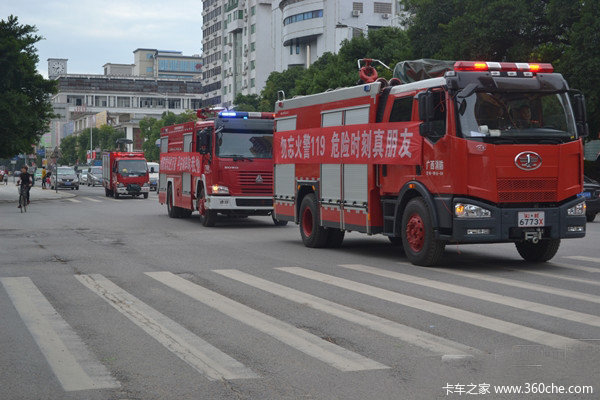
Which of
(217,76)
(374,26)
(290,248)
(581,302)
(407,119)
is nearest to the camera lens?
(581,302)

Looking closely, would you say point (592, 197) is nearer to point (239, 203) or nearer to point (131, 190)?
point (239, 203)

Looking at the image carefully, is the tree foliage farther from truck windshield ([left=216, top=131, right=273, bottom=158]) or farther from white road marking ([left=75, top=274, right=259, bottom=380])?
white road marking ([left=75, top=274, right=259, bottom=380])

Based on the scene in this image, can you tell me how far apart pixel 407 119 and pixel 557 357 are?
7.67 meters

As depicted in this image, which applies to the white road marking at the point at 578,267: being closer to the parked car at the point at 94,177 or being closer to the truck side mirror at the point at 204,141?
the truck side mirror at the point at 204,141

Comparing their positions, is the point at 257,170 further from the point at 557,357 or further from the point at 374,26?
the point at 374,26

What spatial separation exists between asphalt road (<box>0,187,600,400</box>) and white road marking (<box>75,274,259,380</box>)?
0.02 m

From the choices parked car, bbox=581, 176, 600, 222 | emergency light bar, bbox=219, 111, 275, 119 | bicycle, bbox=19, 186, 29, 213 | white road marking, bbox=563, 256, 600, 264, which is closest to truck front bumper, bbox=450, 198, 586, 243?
white road marking, bbox=563, 256, 600, 264

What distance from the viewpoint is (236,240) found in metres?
19.7

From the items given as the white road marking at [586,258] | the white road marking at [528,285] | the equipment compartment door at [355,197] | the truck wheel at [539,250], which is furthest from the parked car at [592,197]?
the white road marking at [528,285]

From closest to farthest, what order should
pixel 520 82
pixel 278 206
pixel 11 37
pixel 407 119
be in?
pixel 520 82 < pixel 407 119 < pixel 278 206 < pixel 11 37

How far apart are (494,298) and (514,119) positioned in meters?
3.70

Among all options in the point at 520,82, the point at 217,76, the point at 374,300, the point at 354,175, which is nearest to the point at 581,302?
the point at 374,300

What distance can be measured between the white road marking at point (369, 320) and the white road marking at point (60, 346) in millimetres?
2624

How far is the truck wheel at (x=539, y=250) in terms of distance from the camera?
1430 centimetres
